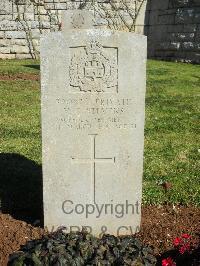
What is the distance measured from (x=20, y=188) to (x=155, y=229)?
166cm

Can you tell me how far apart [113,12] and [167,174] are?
474 inches

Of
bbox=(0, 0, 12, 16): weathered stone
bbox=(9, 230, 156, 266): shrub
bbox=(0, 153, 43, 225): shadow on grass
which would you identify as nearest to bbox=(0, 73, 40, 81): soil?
bbox=(0, 0, 12, 16): weathered stone

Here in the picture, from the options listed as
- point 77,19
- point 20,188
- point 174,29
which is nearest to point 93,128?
point 20,188

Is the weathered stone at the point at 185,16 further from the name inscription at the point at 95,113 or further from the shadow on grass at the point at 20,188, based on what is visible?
the name inscription at the point at 95,113

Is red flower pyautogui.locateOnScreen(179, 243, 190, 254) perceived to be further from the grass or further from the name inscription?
the grass

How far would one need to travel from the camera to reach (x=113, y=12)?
651 inches

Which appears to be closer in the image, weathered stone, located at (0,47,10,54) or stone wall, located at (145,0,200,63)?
stone wall, located at (145,0,200,63)

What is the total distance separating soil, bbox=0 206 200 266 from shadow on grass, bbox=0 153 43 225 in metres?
0.21

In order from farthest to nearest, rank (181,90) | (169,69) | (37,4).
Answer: (37,4) → (169,69) → (181,90)

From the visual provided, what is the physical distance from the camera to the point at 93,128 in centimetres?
384

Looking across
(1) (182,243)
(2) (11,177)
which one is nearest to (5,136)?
(2) (11,177)

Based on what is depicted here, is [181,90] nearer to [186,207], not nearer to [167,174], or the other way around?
[167,174]

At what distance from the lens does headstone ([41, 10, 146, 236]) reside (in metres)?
3.64

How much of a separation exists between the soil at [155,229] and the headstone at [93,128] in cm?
17
